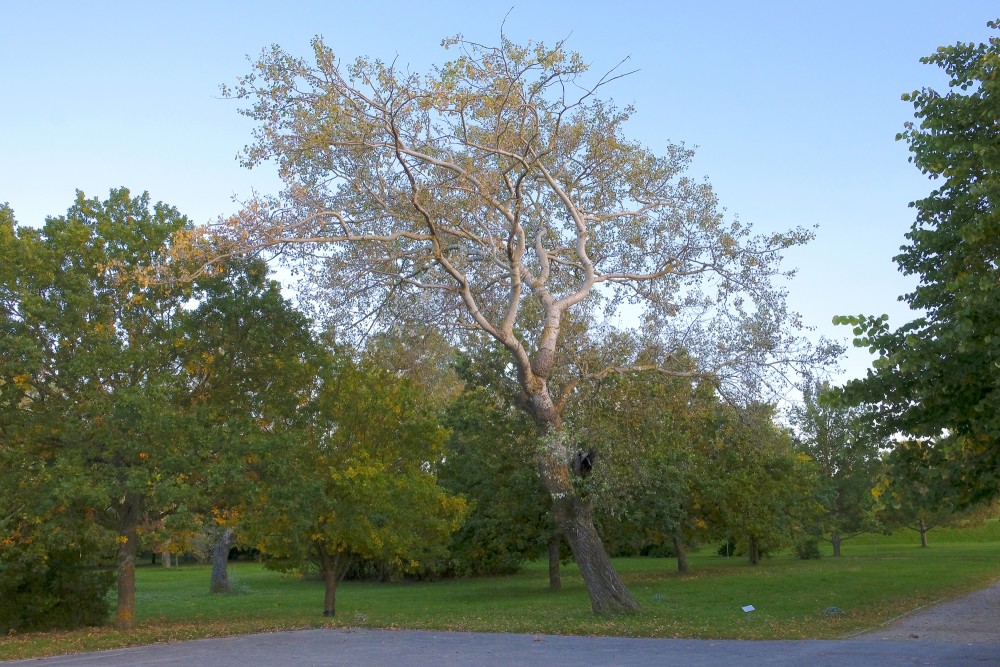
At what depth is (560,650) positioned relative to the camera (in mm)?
12031

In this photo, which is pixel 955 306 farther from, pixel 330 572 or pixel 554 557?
pixel 554 557

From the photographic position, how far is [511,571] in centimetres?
4297

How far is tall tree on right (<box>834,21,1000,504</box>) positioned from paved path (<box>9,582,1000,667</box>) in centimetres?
247

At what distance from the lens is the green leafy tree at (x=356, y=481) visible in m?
18.7

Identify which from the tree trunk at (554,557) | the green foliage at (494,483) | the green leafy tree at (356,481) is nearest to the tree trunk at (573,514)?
the green foliage at (494,483)

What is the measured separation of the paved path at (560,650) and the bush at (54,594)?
4.76m

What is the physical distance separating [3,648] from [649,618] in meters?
10.8

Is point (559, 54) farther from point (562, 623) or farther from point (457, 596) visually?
point (457, 596)

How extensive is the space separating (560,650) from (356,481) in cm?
836

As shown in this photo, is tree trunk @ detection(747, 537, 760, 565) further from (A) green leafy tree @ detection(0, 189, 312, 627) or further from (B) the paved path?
(A) green leafy tree @ detection(0, 189, 312, 627)

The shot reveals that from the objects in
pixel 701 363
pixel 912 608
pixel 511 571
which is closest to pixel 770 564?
pixel 511 571

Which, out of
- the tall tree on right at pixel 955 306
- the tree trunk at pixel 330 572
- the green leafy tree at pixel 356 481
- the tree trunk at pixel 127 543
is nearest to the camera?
the tall tree on right at pixel 955 306

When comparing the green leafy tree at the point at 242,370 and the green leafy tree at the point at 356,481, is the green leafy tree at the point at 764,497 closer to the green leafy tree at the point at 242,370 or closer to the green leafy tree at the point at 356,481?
the green leafy tree at the point at 356,481

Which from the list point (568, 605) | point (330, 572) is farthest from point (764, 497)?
point (330, 572)
